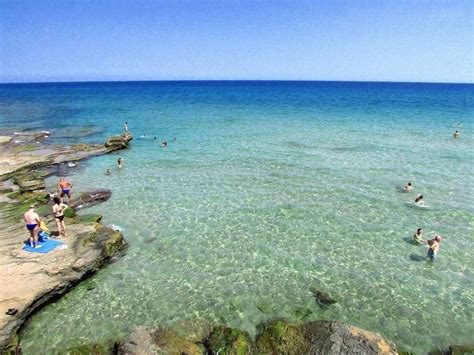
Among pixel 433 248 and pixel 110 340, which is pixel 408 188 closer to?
pixel 433 248

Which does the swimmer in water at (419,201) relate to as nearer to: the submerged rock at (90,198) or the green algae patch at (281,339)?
the green algae patch at (281,339)

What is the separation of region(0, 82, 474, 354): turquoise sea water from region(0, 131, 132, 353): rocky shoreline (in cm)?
60

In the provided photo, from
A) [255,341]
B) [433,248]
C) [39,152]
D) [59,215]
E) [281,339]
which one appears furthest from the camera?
[39,152]

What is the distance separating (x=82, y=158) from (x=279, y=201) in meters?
20.8

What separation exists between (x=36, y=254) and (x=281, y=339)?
11221mm

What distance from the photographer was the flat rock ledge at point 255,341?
11070 mm

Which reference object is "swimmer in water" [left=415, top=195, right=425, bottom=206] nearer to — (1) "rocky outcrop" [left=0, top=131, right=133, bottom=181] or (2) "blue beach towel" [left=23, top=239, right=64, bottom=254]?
(2) "blue beach towel" [left=23, top=239, right=64, bottom=254]

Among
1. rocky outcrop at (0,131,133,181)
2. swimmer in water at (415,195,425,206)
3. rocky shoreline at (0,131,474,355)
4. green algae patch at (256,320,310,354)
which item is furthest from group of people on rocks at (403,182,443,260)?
rocky outcrop at (0,131,133,181)

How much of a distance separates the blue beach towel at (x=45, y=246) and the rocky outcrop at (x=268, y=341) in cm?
682

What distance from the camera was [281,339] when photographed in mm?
11703

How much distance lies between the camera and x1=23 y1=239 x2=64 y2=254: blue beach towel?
16.1m

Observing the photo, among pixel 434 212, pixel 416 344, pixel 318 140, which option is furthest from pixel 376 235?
pixel 318 140

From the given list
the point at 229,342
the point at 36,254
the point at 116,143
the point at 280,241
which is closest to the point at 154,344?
the point at 229,342

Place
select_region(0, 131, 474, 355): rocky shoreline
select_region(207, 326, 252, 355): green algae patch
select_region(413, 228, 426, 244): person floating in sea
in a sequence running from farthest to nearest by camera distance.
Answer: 1. select_region(413, 228, 426, 244): person floating in sea
2. select_region(207, 326, 252, 355): green algae patch
3. select_region(0, 131, 474, 355): rocky shoreline
